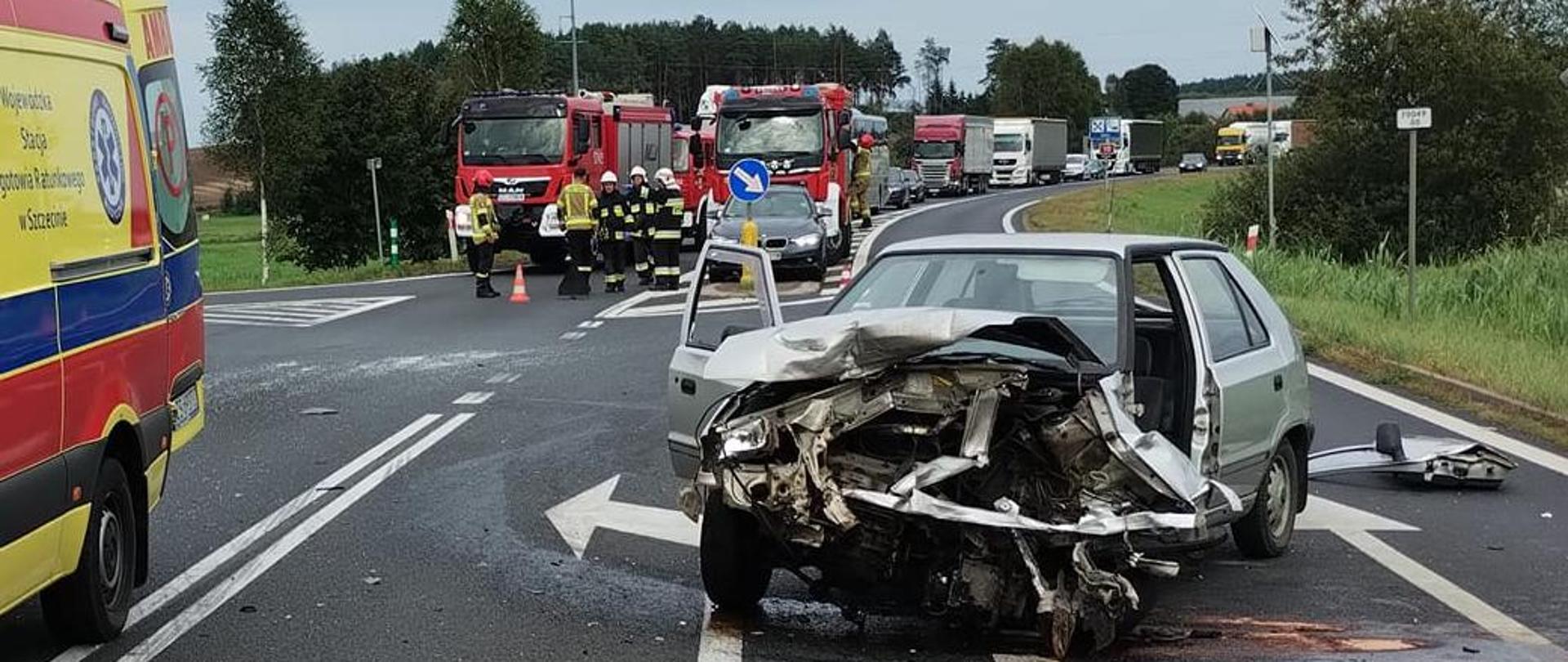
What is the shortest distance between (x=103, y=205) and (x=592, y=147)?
24.6 meters

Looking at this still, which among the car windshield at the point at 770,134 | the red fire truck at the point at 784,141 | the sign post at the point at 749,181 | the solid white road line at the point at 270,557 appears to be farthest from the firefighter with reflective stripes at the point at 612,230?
the solid white road line at the point at 270,557

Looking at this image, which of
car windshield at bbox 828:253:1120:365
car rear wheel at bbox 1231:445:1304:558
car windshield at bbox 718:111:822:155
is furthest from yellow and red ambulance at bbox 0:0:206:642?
car windshield at bbox 718:111:822:155

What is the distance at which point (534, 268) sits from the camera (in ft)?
102

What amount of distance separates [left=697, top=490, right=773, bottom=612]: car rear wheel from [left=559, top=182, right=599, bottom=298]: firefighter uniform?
1726 centimetres

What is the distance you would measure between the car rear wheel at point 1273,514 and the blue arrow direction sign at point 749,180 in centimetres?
1861

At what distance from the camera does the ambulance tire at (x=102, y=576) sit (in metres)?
6.05

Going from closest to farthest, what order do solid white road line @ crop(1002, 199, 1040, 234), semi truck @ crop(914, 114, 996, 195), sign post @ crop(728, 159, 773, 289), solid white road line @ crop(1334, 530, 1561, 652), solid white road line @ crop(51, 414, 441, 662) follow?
solid white road line @ crop(1334, 530, 1561, 652), solid white road line @ crop(51, 414, 441, 662), sign post @ crop(728, 159, 773, 289), solid white road line @ crop(1002, 199, 1040, 234), semi truck @ crop(914, 114, 996, 195)

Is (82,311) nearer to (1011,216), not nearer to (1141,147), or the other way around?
(1011,216)

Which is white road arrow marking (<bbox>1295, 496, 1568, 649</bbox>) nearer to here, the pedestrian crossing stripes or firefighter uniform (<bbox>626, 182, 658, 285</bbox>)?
the pedestrian crossing stripes

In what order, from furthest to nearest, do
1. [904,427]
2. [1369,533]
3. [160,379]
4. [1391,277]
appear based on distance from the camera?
[1391,277], [1369,533], [160,379], [904,427]

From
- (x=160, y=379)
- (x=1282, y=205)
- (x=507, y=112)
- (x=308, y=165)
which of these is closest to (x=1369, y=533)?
(x=160, y=379)

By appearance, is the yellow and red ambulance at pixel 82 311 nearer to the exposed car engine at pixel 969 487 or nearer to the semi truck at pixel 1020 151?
the exposed car engine at pixel 969 487

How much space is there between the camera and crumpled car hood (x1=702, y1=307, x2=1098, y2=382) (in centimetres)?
584

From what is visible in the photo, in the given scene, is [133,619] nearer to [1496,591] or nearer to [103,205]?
[103,205]
